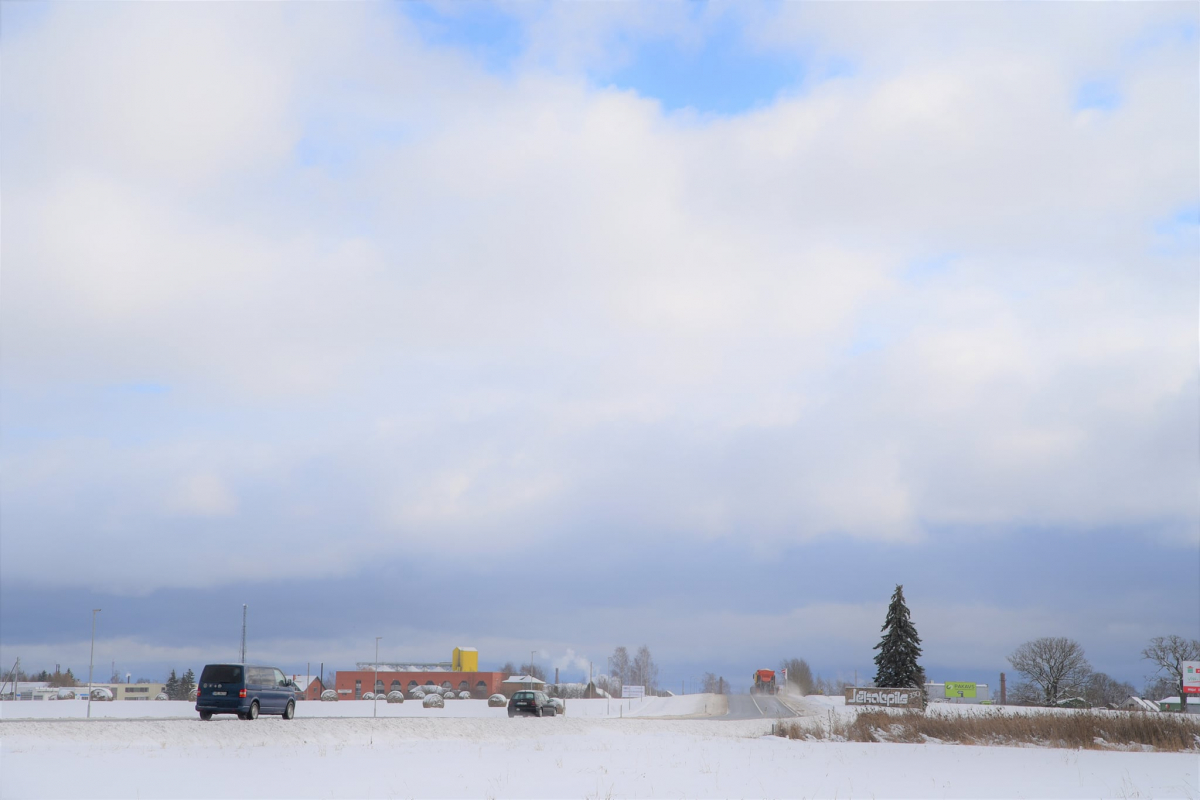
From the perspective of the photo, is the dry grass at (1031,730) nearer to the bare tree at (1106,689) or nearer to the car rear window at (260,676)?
the car rear window at (260,676)

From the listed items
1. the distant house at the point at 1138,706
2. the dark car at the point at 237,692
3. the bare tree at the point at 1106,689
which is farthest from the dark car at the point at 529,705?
the bare tree at the point at 1106,689

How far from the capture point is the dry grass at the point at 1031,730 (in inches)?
1465

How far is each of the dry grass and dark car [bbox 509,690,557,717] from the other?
49.6ft

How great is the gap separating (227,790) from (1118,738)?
3259 cm

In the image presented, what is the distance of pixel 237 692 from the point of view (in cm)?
3866

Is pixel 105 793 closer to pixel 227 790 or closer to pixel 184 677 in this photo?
pixel 227 790

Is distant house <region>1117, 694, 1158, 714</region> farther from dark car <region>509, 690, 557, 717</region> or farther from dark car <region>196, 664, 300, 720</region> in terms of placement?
dark car <region>196, 664, 300, 720</region>

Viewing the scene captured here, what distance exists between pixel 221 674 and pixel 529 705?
65.6ft

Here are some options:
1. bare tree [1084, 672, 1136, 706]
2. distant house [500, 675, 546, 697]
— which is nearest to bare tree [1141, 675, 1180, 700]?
bare tree [1084, 672, 1136, 706]

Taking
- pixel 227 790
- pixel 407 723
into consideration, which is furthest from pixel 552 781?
pixel 407 723

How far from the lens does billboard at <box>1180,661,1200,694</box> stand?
6669 cm

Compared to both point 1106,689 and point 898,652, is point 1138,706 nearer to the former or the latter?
point 898,652

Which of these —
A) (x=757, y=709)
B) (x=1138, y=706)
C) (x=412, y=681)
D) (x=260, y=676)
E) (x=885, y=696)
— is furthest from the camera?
(x=412, y=681)

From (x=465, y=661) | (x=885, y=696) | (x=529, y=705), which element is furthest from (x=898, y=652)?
(x=465, y=661)
